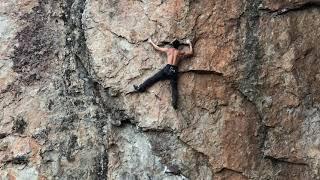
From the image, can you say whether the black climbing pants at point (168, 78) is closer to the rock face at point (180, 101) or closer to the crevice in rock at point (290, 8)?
the rock face at point (180, 101)

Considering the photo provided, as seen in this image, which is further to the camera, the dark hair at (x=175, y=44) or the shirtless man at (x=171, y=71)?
the dark hair at (x=175, y=44)

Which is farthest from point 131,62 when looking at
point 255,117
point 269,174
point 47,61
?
point 269,174

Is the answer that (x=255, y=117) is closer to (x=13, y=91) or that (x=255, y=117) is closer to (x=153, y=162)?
(x=153, y=162)

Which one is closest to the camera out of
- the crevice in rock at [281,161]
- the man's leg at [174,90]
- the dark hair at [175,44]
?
the crevice in rock at [281,161]

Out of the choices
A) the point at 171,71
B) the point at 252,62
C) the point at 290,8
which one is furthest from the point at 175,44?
the point at 290,8

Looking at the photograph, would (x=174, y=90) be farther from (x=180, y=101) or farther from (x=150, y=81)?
Result: (x=150, y=81)

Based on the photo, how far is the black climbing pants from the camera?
26.5ft

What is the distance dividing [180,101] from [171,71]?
453 millimetres

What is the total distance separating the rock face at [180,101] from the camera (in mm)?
8023

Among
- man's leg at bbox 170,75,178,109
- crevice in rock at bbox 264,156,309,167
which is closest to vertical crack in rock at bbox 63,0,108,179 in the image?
man's leg at bbox 170,75,178,109

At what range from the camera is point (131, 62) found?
330 inches

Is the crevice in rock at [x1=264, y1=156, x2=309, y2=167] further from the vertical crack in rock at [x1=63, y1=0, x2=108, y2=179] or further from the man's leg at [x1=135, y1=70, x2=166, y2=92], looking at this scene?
the vertical crack in rock at [x1=63, y1=0, x2=108, y2=179]

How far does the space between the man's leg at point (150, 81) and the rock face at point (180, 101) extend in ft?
0.33

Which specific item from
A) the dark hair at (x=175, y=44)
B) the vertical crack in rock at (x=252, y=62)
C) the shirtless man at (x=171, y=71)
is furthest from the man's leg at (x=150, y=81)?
the vertical crack in rock at (x=252, y=62)
